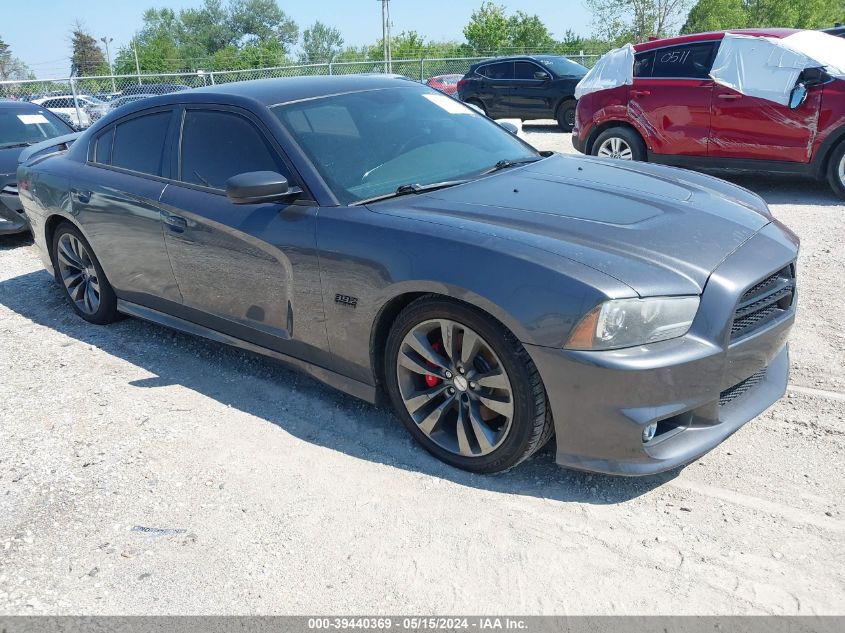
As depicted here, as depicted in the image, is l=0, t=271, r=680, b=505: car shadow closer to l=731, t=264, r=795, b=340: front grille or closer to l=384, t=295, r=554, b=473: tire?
l=384, t=295, r=554, b=473: tire

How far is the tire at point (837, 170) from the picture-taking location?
23.8 feet

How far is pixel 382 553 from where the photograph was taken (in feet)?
8.88

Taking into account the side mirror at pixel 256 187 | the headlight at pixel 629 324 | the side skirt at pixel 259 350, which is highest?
the side mirror at pixel 256 187

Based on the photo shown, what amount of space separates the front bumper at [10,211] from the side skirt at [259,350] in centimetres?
362

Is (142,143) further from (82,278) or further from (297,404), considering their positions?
(297,404)

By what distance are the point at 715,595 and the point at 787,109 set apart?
21.3ft

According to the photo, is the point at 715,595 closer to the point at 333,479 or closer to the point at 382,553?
the point at 382,553

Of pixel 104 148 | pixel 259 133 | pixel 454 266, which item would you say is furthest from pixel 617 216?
pixel 104 148

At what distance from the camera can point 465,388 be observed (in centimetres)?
306

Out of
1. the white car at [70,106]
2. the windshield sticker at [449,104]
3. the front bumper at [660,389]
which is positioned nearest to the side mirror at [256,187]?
the windshield sticker at [449,104]

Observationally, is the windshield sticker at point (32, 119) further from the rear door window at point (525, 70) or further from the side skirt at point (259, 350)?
the rear door window at point (525, 70)

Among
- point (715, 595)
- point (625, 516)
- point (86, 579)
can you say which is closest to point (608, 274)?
point (625, 516)

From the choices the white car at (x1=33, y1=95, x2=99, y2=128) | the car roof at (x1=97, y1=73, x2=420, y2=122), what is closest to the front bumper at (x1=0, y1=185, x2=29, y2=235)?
the car roof at (x1=97, y1=73, x2=420, y2=122)

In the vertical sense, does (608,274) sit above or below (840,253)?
above
